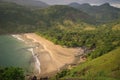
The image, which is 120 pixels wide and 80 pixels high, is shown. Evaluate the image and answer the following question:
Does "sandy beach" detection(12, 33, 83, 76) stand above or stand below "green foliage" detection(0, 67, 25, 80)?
below

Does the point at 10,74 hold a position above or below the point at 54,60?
above

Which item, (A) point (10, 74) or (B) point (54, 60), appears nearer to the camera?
(A) point (10, 74)

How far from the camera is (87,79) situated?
69.2m

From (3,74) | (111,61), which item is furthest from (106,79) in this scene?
(3,74)

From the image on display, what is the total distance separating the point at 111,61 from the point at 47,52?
3993 inches

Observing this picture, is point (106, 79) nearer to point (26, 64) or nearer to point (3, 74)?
point (3, 74)

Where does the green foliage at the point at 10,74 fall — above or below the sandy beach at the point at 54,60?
above

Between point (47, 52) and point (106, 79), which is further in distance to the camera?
point (47, 52)

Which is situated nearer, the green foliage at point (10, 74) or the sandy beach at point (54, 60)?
the green foliage at point (10, 74)

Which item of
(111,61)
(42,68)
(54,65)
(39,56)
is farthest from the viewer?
(39,56)

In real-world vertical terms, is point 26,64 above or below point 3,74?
below

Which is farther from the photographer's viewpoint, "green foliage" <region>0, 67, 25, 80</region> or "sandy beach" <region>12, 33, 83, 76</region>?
"sandy beach" <region>12, 33, 83, 76</region>

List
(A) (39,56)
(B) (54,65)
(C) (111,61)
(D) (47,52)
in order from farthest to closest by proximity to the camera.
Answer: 1. (D) (47,52)
2. (A) (39,56)
3. (B) (54,65)
4. (C) (111,61)

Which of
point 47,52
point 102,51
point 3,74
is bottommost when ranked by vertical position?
point 47,52
